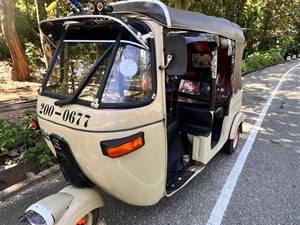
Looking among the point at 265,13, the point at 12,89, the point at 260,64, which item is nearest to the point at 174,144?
the point at 12,89

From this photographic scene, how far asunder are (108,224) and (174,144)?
125 cm

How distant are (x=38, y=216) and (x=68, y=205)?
0.84 ft

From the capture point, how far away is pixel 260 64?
1908 centimetres

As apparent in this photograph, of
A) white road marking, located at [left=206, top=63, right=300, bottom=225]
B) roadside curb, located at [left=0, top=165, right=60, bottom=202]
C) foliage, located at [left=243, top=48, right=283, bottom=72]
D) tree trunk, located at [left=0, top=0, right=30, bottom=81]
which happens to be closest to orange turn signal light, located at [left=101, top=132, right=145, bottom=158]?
white road marking, located at [left=206, top=63, right=300, bottom=225]

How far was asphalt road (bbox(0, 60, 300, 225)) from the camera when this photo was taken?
3088 millimetres

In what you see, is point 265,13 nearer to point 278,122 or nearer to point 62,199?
point 278,122

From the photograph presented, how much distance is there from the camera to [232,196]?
3.51 meters

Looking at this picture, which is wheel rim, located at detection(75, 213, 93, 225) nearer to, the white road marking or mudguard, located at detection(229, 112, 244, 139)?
the white road marking

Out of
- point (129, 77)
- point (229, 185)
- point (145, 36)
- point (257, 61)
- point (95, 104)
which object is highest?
point (145, 36)

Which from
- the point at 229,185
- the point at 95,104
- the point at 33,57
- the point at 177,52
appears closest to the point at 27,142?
the point at 95,104

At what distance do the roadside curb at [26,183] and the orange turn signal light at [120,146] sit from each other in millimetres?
1996

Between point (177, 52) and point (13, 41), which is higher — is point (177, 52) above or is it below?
below

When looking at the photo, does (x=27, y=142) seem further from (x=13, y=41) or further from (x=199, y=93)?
(x=13, y=41)

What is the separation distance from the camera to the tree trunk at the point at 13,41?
29.7ft
